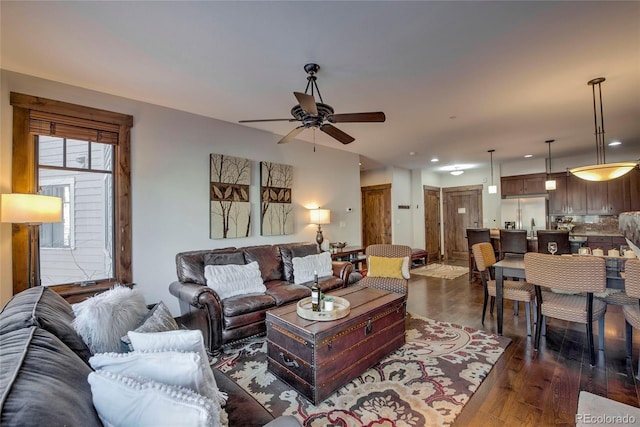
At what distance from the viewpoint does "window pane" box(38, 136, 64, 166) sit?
293 centimetres

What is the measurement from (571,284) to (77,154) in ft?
17.0

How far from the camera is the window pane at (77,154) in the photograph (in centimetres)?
311

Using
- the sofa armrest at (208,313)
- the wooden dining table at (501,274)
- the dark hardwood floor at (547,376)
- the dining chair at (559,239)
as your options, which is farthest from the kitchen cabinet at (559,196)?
the sofa armrest at (208,313)

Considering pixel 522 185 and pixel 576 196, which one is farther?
pixel 522 185

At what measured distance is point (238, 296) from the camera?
313 cm

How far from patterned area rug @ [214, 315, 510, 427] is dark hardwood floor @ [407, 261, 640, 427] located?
0.12m

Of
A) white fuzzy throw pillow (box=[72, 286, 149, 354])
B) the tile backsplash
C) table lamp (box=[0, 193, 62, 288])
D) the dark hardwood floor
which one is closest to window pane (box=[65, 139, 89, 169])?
table lamp (box=[0, 193, 62, 288])

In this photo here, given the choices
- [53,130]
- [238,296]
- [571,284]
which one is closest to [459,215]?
[571,284]

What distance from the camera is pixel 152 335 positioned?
3.98ft

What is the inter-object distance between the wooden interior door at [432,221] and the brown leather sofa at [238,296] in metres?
5.02

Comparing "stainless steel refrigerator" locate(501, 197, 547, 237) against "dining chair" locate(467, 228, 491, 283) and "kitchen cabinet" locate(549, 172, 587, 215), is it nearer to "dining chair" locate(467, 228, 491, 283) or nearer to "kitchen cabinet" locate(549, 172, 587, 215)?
"kitchen cabinet" locate(549, 172, 587, 215)

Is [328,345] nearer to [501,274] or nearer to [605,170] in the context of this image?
[501,274]

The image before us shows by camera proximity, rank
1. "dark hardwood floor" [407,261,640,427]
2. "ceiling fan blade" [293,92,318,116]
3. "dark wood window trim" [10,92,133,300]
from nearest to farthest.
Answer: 1. "dark hardwood floor" [407,261,640,427]
2. "ceiling fan blade" [293,92,318,116]
3. "dark wood window trim" [10,92,133,300]

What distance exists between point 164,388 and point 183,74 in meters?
2.86
